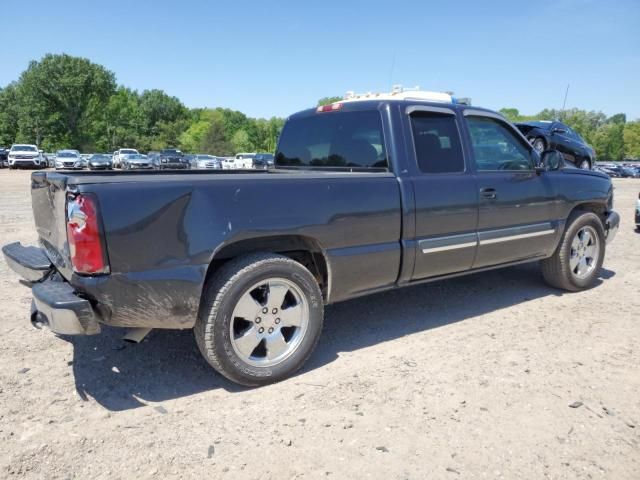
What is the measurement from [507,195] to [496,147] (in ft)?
1.59

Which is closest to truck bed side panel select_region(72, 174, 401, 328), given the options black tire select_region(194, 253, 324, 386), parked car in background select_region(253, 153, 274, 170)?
black tire select_region(194, 253, 324, 386)

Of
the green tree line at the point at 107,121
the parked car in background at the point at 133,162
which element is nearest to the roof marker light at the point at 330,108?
the parked car in background at the point at 133,162

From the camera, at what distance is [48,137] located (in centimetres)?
6500

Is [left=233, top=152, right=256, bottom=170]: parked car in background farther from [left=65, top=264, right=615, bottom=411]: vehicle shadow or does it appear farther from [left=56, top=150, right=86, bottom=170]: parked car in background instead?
[left=65, top=264, right=615, bottom=411]: vehicle shadow

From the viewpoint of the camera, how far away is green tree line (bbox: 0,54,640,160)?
63.7 meters

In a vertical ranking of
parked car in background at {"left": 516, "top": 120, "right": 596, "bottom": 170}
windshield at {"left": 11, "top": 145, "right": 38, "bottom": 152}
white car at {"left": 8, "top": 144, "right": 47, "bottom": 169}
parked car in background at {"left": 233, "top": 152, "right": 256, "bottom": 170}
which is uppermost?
parked car in background at {"left": 516, "top": 120, "right": 596, "bottom": 170}

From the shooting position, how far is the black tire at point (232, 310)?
9.37ft

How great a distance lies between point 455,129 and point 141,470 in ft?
11.3

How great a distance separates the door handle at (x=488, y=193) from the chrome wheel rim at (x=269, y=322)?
1936 mm

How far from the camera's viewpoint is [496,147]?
444 centimetres

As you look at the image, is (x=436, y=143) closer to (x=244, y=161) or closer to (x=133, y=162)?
(x=244, y=161)

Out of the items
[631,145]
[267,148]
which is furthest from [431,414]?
[631,145]

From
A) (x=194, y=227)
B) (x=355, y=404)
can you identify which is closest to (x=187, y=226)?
(x=194, y=227)

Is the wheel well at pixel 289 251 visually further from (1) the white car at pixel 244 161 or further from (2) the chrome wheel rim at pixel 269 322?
(1) the white car at pixel 244 161
